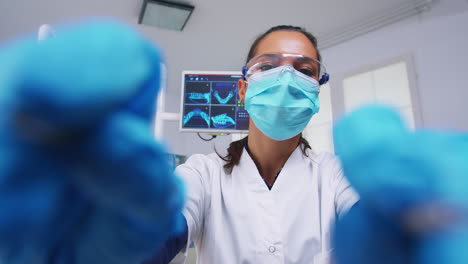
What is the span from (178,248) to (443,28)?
3056 mm

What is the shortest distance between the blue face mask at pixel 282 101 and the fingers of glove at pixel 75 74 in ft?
2.07

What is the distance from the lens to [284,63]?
3.18ft

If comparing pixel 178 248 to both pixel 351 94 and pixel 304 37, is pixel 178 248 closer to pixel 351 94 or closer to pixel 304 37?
pixel 304 37

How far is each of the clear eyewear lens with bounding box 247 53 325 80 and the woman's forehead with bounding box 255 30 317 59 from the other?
0.03m

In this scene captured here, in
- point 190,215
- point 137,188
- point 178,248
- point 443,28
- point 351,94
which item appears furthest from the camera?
point 351,94

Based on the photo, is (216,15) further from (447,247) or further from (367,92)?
(447,247)

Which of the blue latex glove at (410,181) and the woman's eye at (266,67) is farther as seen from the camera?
the woman's eye at (266,67)

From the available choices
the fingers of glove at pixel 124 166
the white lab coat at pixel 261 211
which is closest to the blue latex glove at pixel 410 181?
the fingers of glove at pixel 124 166

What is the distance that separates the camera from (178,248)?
657 millimetres

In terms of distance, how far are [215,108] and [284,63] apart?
33.7 inches

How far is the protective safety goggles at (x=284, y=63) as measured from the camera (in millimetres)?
971

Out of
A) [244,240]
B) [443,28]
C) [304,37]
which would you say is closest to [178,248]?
[244,240]

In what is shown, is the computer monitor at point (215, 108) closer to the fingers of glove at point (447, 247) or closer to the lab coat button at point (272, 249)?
the lab coat button at point (272, 249)

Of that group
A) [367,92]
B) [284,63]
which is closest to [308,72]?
[284,63]
